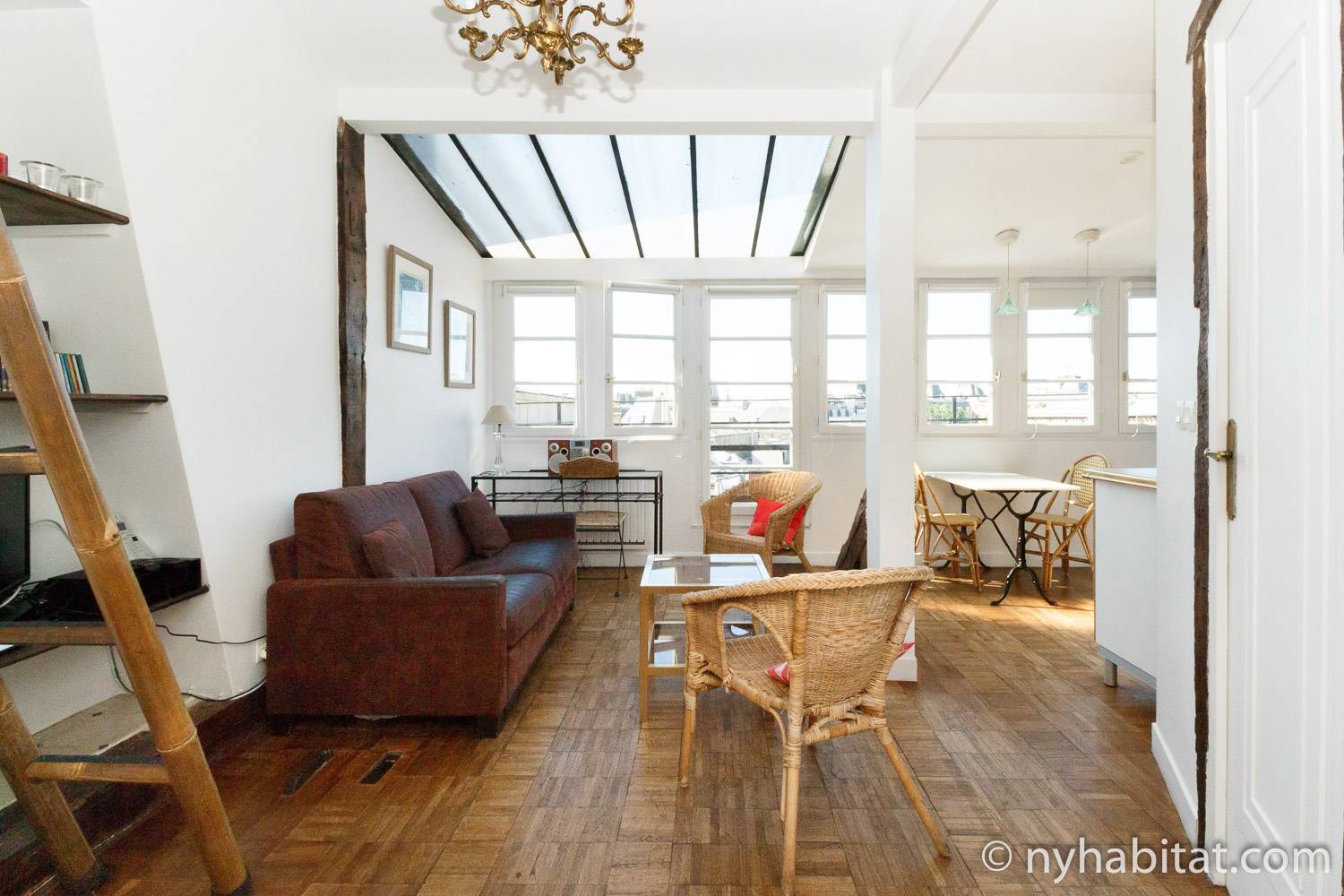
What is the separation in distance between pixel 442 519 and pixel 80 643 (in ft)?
7.64

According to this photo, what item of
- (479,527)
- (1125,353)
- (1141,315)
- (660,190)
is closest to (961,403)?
(1125,353)

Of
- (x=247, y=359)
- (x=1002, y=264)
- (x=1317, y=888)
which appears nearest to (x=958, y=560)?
(x=1002, y=264)

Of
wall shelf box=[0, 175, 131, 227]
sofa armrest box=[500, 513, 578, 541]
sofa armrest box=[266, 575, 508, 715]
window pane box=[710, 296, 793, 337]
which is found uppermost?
window pane box=[710, 296, 793, 337]

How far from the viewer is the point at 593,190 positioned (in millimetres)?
4359

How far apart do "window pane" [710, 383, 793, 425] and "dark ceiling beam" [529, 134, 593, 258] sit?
1588 millimetres

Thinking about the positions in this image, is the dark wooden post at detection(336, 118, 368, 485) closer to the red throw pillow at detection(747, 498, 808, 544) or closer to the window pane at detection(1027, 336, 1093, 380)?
the red throw pillow at detection(747, 498, 808, 544)

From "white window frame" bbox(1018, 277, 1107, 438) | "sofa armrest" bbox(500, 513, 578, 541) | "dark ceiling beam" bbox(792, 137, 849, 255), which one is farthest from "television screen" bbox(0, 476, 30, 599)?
"white window frame" bbox(1018, 277, 1107, 438)

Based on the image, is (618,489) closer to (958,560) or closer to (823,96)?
(958,560)

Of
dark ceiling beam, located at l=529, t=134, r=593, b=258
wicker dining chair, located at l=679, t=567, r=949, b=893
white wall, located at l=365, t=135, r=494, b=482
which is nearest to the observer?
wicker dining chair, located at l=679, t=567, r=949, b=893

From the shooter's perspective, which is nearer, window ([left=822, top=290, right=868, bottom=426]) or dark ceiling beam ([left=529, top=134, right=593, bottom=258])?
dark ceiling beam ([left=529, top=134, right=593, bottom=258])

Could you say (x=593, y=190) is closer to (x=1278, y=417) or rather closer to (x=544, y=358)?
(x=544, y=358)

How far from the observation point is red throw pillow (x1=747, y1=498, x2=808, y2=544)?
14.2ft

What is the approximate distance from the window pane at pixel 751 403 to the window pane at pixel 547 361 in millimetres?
1227

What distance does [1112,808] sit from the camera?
203 centimetres
